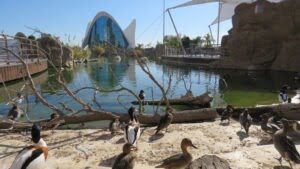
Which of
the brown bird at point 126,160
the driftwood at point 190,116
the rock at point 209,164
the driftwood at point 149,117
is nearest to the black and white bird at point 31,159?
the brown bird at point 126,160

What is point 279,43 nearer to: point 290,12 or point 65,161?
point 290,12

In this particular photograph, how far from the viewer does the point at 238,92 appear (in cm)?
1966

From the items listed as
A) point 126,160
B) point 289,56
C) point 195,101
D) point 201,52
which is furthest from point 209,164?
point 201,52

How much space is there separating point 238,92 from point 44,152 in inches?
667

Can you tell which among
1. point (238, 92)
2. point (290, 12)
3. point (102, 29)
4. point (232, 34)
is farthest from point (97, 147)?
point (102, 29)

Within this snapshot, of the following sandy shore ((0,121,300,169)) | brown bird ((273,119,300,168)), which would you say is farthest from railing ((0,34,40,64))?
brown bird ((273,119,300,168))

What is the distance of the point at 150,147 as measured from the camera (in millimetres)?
6520

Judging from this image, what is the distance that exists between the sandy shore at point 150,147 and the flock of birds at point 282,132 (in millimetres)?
271

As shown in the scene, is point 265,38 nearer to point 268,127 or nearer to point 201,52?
point 201,52

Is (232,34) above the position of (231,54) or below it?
above

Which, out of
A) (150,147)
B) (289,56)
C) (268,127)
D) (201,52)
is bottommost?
(150,147)

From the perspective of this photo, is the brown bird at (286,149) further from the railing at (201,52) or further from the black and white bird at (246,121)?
the railing at (201,52)

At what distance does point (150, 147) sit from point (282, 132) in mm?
2840

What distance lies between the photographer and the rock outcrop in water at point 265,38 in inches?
1286
